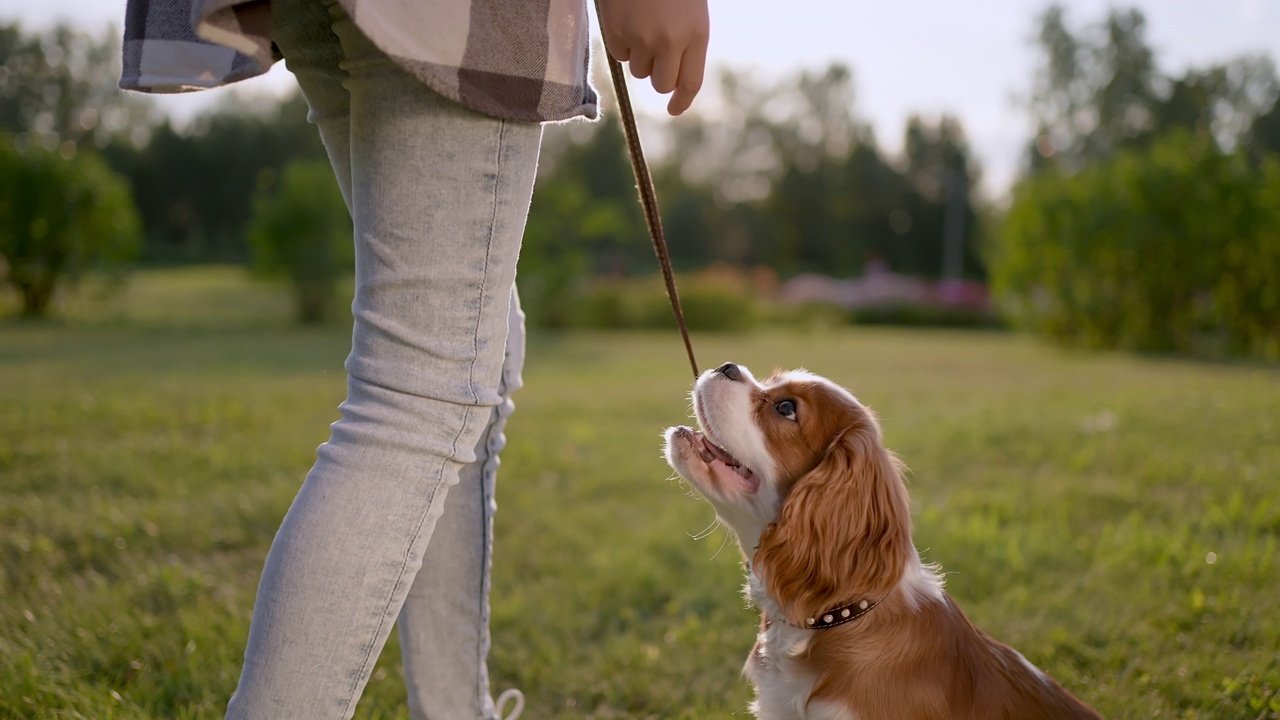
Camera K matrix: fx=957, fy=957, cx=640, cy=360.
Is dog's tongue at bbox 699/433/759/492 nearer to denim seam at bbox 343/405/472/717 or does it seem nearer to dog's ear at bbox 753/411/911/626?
dog's ear at bbox 753/411/911/626

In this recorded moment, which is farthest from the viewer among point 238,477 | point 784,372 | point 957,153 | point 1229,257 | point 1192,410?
point 957,153

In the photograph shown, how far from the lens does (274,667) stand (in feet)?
3.85

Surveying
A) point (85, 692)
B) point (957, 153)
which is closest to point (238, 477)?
point (85, 692)

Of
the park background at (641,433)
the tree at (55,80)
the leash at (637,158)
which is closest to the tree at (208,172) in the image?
the tree at (55,80)

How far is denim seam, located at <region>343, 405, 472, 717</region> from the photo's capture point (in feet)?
4.06

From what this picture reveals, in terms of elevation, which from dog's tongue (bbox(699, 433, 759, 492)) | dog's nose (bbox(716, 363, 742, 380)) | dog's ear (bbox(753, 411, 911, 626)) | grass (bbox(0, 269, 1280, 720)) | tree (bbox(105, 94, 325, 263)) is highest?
tree (bbox(105, 94, 325, 263))

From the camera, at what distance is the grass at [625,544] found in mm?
2299

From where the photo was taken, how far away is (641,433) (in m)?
5.95

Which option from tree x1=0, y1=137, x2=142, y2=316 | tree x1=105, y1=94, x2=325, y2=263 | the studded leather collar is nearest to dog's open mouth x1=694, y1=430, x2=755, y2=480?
the studded leather collar

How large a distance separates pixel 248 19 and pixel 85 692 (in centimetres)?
152

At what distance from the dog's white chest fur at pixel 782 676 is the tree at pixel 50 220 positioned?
15.5 m

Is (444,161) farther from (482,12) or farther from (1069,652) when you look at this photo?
(1069,652)

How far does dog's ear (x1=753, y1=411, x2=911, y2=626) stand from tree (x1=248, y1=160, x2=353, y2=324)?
1539 centimetres

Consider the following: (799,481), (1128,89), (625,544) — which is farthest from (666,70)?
(1128,89)
